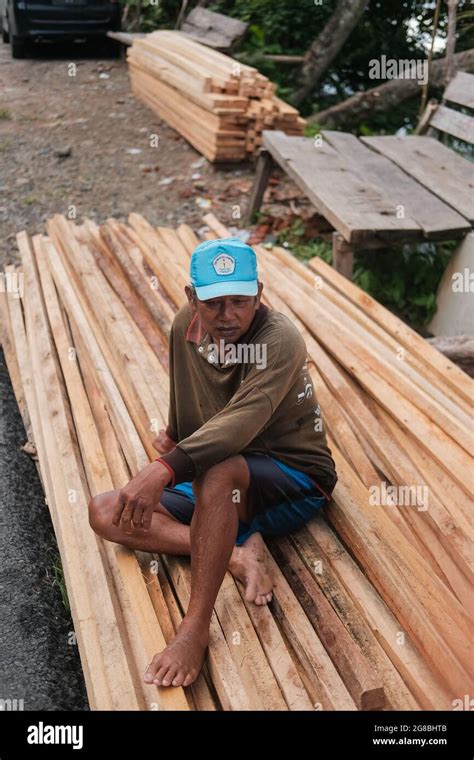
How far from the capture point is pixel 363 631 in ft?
9.32

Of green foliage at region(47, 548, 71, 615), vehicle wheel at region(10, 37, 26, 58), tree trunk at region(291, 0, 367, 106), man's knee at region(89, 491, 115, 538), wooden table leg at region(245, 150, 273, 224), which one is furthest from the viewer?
vehicle wheel at region(10, 37, 26, 58)

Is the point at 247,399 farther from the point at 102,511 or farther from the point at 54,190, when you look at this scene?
the point at 54,190

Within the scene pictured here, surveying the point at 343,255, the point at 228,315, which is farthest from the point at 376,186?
the point at 228,315

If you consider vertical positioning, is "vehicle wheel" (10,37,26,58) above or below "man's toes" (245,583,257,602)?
below

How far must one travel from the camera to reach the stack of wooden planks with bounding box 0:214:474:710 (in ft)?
8.89

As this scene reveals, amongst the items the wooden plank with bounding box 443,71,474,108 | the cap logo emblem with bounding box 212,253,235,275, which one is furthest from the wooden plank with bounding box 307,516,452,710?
the wooden plank with bounding box 443,71,474,108

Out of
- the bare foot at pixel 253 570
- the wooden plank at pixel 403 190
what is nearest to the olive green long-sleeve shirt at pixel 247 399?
the bare foot at pixel 253 570

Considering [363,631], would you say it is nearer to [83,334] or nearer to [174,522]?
[174,522]

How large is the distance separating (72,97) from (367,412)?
8390mm

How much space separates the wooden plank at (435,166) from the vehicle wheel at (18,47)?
7298 millimetres

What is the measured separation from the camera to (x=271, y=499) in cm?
307

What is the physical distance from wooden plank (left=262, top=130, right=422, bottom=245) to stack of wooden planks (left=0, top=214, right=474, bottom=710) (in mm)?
391

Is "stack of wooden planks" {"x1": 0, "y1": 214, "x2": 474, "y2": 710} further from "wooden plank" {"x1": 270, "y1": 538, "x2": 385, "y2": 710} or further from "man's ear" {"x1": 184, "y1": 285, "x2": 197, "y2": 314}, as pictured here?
"man's ear" {"x1": 184, "y1": 285, "x2": 197, "y2": 314}

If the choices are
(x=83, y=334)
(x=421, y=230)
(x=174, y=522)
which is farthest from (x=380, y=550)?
(x=421, y=230)
